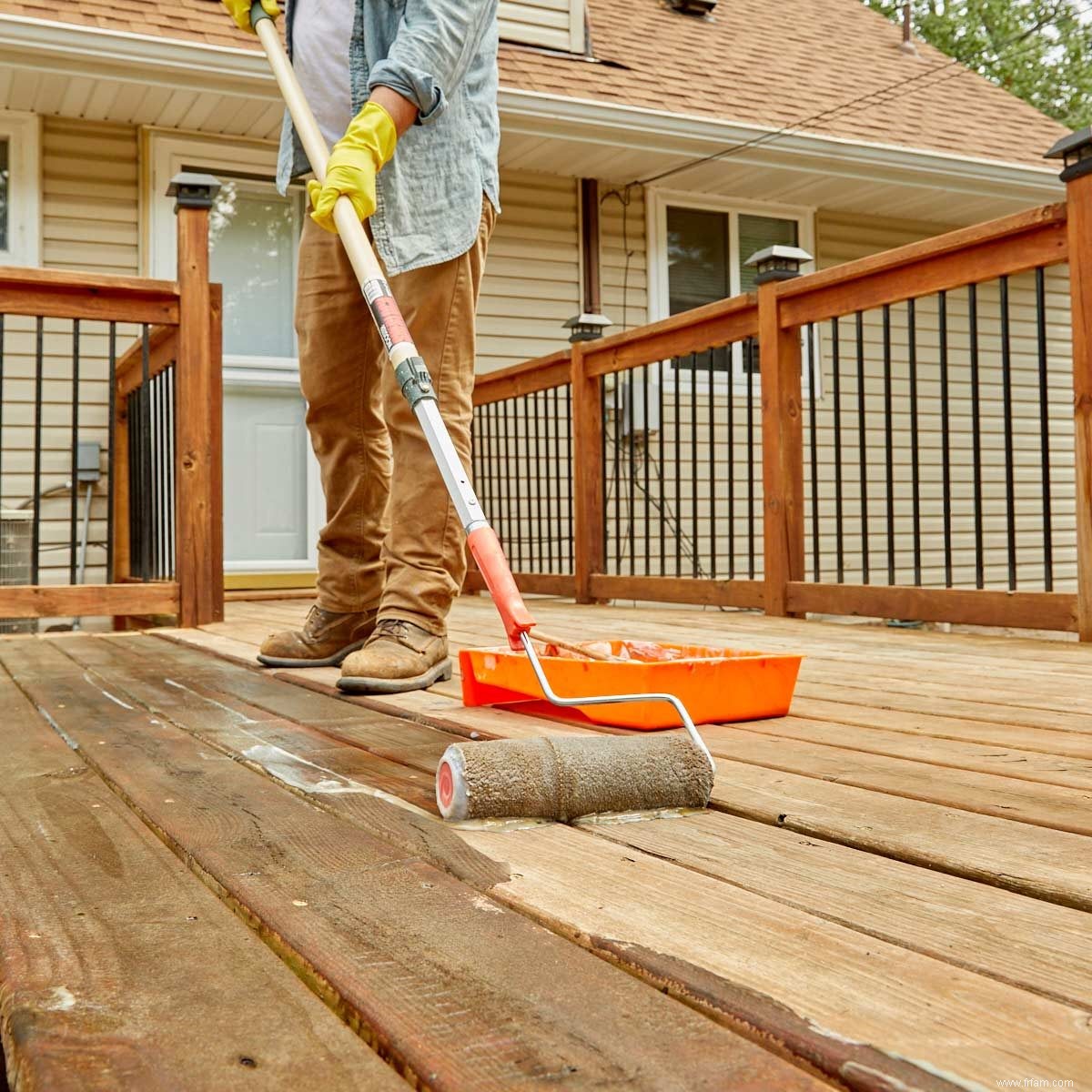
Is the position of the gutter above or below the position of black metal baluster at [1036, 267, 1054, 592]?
above

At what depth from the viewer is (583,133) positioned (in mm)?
6531

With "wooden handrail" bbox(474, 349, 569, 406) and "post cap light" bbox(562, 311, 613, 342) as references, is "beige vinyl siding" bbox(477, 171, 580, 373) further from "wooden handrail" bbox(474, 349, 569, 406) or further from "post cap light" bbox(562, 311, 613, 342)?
"post cap light" bbox(562, 311, 613, 342)

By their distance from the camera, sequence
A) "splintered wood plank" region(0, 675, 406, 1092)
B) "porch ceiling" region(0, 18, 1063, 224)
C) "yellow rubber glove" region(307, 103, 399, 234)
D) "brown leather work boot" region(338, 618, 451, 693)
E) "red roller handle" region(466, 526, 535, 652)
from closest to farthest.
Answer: "splintered wood plank" region(0, 675, 406, 1092) → "red roller handle" region(466, 526, 535, 652) → "yellow rubber glove" region(307, 103, 399, 234) → "brown leather work boot" region(338, 618, 451, 693) → "porch ceiling" region(0, 18, 1063, 224)

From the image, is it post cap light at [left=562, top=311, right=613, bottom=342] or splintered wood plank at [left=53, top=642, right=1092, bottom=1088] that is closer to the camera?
splintered wood plank at [left=53, top=642, right=1092, bottom=1088]

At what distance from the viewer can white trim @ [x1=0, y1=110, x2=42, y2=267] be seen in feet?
18.9

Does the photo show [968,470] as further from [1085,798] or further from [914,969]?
[914,969]

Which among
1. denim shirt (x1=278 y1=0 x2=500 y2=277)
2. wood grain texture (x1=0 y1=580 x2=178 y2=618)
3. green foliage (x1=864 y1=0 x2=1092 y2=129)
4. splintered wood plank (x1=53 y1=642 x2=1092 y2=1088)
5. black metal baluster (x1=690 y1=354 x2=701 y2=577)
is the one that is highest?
green foliage (x1=864 y1=0 x2=1092 y2=129)

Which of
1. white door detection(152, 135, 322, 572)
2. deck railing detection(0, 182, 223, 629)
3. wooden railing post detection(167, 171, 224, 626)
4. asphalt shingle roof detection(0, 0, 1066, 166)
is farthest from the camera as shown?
asphalt shingle roof detection(0, 0, 1066, 166)

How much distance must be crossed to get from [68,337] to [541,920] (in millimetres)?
5727

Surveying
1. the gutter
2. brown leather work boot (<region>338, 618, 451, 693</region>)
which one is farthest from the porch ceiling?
brown leather work boot (<region>338, 618, 451, 693</region>)

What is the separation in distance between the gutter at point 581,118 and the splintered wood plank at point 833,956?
5.25 meters

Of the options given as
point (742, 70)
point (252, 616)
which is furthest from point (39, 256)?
point (742, 70)

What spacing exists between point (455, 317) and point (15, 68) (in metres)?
4.00

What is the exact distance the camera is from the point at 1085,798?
1.26 m
